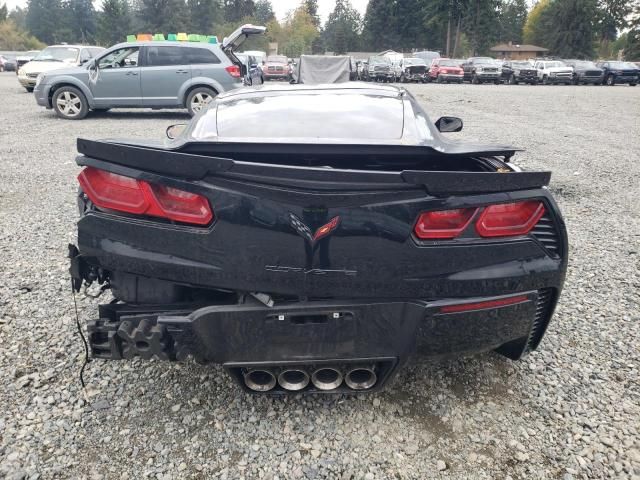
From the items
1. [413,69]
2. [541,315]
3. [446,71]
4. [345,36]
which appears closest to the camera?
[541,315]

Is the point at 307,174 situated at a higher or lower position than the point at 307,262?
higher

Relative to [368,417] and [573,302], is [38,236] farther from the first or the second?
[573,302]

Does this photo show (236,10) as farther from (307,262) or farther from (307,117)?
(307,262)

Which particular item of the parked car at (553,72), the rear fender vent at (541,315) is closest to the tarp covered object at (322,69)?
the rear fender vent at (541,315)

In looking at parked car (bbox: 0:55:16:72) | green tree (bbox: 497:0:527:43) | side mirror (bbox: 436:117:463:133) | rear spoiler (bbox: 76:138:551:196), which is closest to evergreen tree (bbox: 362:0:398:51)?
green tree (bbox: 497:0:527:43)

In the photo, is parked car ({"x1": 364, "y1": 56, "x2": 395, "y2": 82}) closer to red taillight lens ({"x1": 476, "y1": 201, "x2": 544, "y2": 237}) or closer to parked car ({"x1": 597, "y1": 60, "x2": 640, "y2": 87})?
parked car ({"x1": 597, "y1": 60, "x2": 640, "y2": 87})

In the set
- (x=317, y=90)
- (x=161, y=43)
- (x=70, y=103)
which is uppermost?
(x=161, y=43)

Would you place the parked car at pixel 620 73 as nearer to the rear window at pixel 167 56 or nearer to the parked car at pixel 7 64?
the rear window at pixel 167 56

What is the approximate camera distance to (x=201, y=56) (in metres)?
11.9

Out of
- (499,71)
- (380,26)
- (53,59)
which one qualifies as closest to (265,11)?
(380,26)

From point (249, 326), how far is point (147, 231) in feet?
1.84

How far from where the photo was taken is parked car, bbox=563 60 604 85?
3073 centimetres

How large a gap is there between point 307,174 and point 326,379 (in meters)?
0.94

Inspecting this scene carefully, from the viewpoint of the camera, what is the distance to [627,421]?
2.38 metres
